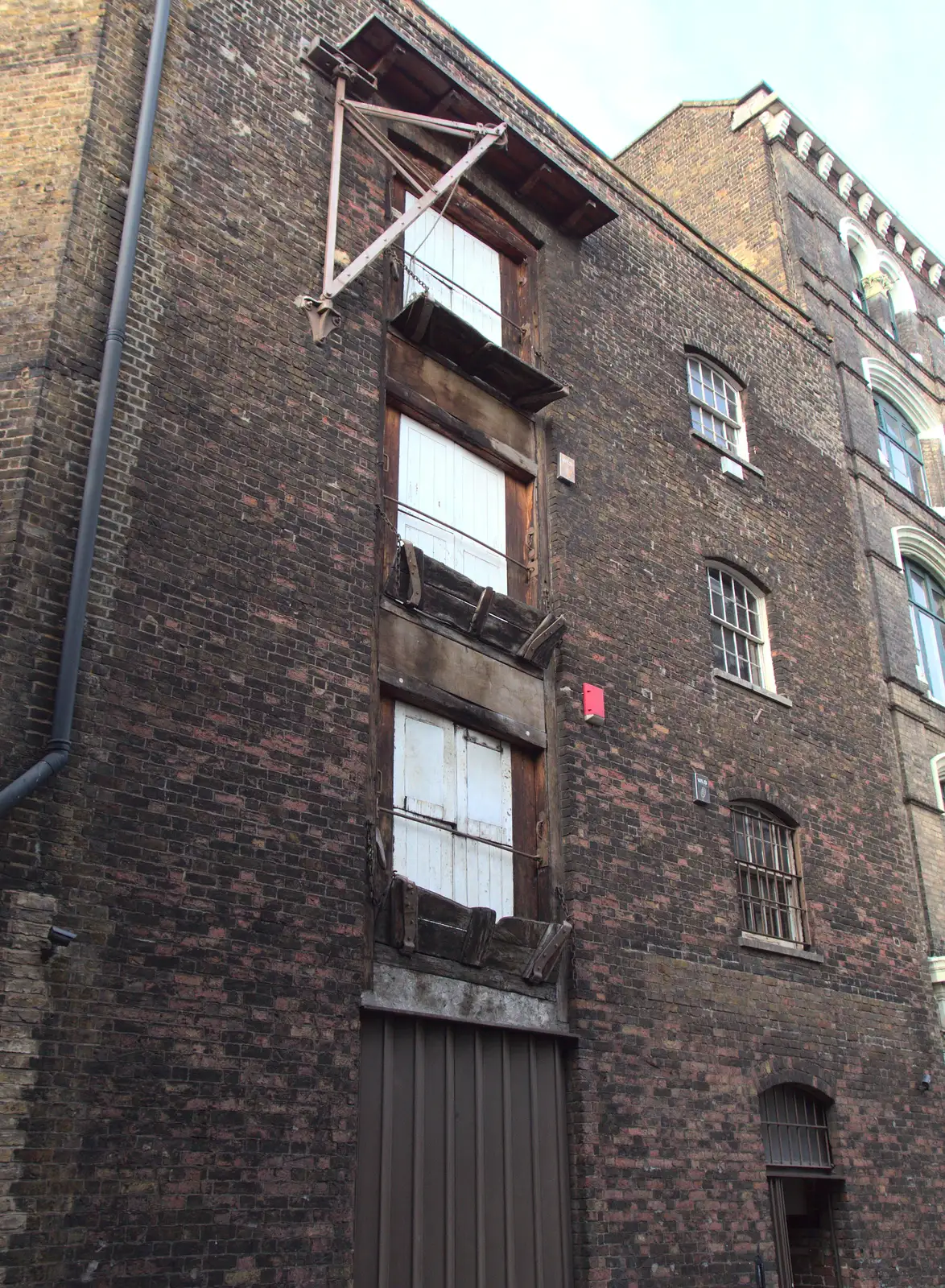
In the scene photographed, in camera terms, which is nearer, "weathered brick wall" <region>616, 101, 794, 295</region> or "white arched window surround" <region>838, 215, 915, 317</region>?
"weathered brick wall" <region>616, 101, 794, 295</region>

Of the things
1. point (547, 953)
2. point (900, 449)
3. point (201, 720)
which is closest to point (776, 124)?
point (900, 449)

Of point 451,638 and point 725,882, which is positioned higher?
point 451,638

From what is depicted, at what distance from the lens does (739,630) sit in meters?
15.4

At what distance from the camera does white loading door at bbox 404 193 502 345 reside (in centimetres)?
1312

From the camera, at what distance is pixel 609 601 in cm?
1330

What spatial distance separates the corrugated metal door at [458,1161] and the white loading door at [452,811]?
127 cm

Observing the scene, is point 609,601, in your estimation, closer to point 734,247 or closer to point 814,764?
point 814,764

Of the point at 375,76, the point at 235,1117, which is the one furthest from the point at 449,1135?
the point at 375,76

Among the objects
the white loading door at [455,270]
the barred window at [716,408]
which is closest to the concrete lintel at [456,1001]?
the white loading door at [455,270]

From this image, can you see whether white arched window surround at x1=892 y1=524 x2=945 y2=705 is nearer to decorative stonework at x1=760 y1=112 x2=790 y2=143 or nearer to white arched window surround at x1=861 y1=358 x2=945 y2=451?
white arched window surround at x1=861 y1=358 x2=945 y2=451

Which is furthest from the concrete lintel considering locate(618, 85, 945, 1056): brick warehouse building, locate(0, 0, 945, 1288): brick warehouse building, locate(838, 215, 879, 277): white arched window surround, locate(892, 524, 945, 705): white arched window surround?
locate(838, 215, 879, 277): white arched window surround

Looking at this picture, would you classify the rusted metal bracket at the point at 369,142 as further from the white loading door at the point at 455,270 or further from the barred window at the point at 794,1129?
the barred window at the point at 794,1129

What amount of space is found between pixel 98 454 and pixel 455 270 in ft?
20.0

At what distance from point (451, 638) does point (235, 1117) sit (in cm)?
489
